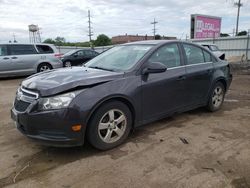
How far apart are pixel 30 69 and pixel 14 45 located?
125cm

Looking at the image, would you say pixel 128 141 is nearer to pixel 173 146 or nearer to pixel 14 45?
pixel 173 146

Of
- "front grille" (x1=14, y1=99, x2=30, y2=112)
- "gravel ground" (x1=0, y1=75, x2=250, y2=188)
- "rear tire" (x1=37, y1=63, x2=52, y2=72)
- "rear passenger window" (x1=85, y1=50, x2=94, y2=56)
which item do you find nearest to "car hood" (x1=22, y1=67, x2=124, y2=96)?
"front grille" (x1=14, y1=99, x2=30, y2=112)

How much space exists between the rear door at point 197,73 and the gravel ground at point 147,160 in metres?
0.59

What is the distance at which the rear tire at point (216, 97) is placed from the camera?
5.36 meters

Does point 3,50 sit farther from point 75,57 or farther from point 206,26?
point 206,26

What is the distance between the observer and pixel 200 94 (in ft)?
16.4

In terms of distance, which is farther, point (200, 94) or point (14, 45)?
point (14, 45)

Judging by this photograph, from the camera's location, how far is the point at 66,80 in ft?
11.1

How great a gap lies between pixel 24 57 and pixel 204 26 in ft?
69.7

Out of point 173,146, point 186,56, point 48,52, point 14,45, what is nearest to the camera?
point 173,146

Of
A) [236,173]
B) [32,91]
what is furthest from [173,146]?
[32,91]

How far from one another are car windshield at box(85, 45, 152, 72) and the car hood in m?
0.32

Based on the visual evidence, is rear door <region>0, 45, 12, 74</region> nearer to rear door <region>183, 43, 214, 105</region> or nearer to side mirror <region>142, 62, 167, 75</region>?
rear door <region>183, 43, 214, 105</region>

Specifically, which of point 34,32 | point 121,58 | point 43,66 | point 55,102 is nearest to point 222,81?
point 121,58
